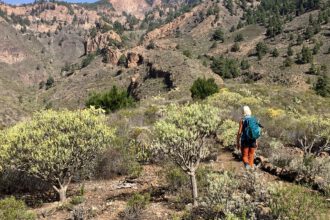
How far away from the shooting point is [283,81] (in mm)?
66062

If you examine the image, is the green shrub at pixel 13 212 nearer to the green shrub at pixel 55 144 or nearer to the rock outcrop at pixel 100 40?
the green shrub at pixel 55 144

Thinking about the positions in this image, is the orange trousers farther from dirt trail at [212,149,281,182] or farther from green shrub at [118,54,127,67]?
green shrub at [118,54,127,67]

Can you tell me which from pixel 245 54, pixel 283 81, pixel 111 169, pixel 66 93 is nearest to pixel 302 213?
pixel 111 169

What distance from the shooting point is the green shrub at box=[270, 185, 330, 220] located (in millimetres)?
7023

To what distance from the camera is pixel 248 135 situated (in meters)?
9.93

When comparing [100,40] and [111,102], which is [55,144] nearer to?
[111,102]

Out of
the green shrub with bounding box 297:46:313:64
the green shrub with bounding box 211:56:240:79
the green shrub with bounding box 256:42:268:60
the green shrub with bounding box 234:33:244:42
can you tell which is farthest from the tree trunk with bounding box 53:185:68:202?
the green shrub with bounding box 234:33:244:42

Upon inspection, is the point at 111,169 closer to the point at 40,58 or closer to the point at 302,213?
the point at 302,213

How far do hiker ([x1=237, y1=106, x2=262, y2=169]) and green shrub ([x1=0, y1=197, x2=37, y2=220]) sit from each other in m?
5.44

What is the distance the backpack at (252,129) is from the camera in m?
9.83

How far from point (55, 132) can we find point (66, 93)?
3648 inches

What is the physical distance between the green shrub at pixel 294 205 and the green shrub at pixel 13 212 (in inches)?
235

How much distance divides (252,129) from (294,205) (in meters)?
2.95

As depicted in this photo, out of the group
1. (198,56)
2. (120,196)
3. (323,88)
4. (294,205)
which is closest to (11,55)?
(198,56)
